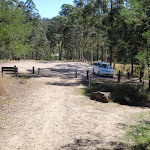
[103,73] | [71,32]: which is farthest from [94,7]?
[103,73]

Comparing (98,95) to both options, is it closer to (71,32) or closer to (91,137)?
(91,137)

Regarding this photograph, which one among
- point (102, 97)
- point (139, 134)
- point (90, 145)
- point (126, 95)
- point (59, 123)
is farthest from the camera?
point (126, 95)

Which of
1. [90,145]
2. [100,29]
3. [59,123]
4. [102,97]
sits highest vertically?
[100,29]

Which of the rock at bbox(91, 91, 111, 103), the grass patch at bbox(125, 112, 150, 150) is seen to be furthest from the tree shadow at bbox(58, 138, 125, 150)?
the rock at bbox(91, 91, 111, 103)

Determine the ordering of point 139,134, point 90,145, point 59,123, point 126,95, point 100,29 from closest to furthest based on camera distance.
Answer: point 90,145 < point 139,134 < point 59,123 < point 126,95 < point 100,29

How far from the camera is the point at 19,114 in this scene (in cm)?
838

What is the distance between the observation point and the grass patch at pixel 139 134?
18.5ft

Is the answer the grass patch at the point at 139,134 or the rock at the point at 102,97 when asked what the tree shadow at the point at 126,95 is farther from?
the grass patch at the point at 139,134

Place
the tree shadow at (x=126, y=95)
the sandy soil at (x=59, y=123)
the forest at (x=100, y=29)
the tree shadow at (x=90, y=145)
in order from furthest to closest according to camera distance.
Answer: the forest at (x=100, y=29), the tree shadow at (x=126, y=95), the sandy soil at (x=59, y=123), the tree shadow at (x=90, y=145)

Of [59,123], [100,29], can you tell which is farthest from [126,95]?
[100,29]

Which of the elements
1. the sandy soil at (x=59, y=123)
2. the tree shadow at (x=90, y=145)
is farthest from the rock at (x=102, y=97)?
the tree shadow at (x=90, y=145)

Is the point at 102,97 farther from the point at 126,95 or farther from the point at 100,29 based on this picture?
the point at 100,29

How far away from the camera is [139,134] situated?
6.54 meters

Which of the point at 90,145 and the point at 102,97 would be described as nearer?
the point at 90,145
